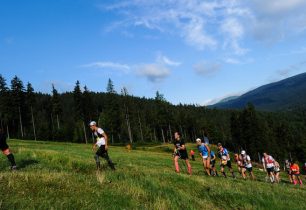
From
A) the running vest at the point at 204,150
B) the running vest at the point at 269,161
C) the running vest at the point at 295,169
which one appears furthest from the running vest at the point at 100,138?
the running vest at the point at 295,169

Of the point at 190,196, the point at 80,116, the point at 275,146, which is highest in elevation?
the point at 80,116

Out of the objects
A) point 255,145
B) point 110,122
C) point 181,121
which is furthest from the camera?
point 181,121

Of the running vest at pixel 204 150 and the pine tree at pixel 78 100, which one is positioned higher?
the pine tree at pixel 78 100

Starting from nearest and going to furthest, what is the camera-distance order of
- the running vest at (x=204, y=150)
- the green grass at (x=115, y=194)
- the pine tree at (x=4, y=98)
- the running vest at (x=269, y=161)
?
the green grass at (x=115, y=194)
the running vest at (x=204, y=150)
the running vest at (x=269, y=161)
the pine tree at (x=4, y=98)

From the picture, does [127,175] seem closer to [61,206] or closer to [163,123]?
[61,206]

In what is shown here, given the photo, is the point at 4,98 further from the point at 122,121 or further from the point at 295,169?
the point at 295,169

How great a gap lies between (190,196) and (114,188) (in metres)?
2.46

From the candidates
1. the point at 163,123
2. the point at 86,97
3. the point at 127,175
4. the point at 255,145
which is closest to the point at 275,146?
the point at 255,145

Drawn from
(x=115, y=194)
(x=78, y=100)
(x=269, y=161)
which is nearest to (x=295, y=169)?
(x=269, y=161)

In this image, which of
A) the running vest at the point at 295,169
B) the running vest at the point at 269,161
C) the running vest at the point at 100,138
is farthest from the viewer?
the running vest at the point at 295,169

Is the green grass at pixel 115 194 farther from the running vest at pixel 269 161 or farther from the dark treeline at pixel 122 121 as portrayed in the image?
the dark treeline at pixel 122 121

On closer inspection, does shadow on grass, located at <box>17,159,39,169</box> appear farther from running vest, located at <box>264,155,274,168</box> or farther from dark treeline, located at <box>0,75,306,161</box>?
dark treeline, located at <box>0,75,306,161</box>

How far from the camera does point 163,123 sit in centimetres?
11919

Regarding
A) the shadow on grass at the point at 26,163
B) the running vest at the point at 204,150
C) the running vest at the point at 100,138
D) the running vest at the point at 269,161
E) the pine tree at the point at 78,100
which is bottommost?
the running vest at the point at 269,161
